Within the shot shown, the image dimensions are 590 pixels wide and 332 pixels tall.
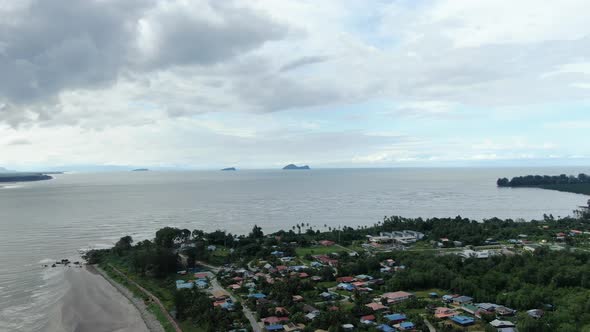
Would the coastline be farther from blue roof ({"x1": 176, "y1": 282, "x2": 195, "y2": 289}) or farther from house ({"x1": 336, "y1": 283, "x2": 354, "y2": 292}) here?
house ({"x1": 336, "y1": 283, "x2": 354, "y2": 292})

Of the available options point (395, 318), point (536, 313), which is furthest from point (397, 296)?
point (536, 313)

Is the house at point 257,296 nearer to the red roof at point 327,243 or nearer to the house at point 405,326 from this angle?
the house at point 405,326

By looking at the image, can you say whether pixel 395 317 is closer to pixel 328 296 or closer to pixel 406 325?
pixel 406 325

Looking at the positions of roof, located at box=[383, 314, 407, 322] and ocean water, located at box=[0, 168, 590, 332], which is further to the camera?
ocean water, located at box=[0, 168, 590, 332]

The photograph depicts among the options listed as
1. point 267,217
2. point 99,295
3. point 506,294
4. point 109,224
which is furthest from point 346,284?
point 109,224

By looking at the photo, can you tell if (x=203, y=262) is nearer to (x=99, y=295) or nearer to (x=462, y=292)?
(x=99, y=295)

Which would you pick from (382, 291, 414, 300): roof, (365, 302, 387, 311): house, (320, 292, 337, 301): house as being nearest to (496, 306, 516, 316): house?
(382, 291, 414, 300): roof
